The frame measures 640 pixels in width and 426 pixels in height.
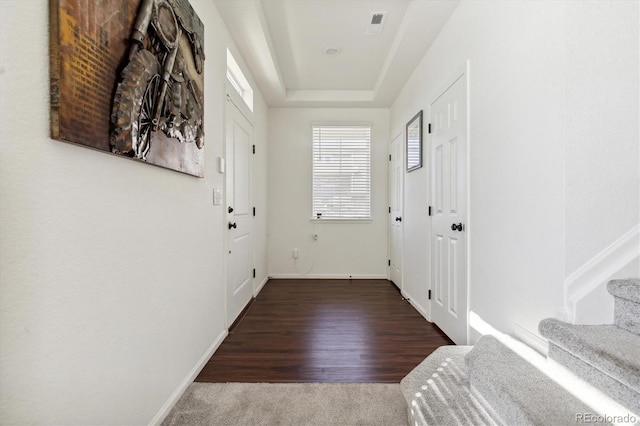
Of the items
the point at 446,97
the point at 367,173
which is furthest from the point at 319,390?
the point at 367,173

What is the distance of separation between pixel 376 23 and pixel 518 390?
9.32ft

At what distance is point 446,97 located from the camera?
243 centimetres

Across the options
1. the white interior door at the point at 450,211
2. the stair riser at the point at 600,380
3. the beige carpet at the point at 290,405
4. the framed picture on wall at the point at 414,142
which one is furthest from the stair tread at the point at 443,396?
the framed picture on wall at the point at 414,142

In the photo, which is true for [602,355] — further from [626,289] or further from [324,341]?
[324,341]

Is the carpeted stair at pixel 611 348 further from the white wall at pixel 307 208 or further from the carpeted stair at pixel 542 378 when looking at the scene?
the white wall at pixel 307 208

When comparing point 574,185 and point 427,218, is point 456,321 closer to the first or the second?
point 427,218

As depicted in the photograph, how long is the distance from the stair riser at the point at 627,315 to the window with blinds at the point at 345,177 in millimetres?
3438

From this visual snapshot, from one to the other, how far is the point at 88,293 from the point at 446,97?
263 centimetres

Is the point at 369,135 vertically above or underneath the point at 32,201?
above

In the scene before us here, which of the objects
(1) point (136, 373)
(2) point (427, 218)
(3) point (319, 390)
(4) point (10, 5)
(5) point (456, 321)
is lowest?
(3) point (319, 390)

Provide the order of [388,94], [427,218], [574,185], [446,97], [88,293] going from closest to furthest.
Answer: [88,293] → [574,185] → [446,97] → [427,218] → [388,94]

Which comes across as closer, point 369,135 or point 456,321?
point 456,321

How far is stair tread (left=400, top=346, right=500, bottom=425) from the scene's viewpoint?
125 cm

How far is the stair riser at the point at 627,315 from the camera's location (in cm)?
106
